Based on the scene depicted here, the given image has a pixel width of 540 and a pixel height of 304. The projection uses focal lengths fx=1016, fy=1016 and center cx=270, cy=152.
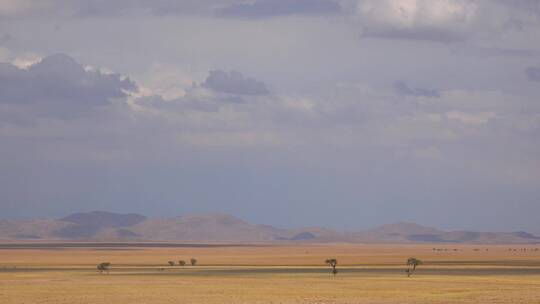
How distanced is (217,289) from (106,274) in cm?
2352

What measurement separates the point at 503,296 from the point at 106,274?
3862 cm

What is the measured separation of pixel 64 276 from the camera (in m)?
80.1

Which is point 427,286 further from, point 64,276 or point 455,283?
point 64,276

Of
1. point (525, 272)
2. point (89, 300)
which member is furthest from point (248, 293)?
point (525, 272)

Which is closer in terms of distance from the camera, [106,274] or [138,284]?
[138,284]

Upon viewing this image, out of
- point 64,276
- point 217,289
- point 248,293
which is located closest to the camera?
point 248,293

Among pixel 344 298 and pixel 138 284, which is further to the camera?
pixel 138 284

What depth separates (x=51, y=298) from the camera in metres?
54.7

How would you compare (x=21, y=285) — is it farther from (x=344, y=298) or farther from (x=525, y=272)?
(x=525, y=272)

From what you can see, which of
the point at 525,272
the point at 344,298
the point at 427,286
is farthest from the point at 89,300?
the point at 525,272

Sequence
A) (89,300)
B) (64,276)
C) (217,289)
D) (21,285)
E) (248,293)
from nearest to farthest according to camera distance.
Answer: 1. (89,300)
2. (248,293)
3. (217,289)
4. (21,285)
5. (64,276)

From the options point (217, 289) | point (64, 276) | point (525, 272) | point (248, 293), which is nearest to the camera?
point (248, 293)

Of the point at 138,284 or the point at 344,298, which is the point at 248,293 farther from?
the point at 138,284

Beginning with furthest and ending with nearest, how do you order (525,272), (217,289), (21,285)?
(525,272), (21,285), (217,289)
